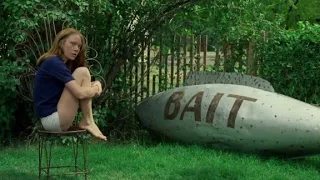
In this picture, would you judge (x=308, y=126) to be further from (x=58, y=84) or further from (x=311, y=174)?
(x=58, y=84)

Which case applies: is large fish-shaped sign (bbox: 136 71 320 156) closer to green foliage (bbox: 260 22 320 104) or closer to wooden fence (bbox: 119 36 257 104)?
wooden fence (bbox: 119 36 257 104)

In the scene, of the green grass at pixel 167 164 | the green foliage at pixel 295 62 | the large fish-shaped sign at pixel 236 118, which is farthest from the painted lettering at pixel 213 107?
the green foliage at pixel 295 62

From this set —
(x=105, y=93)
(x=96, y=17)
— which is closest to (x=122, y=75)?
(x=105, y=93)

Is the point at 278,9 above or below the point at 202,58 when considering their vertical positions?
above

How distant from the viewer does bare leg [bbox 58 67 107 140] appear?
17.0 feet

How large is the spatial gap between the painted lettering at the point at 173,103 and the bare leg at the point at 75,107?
2273 mm

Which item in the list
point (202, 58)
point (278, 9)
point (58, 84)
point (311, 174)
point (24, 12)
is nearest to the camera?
point (58, 84)

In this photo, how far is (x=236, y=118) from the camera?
6809 millimetres

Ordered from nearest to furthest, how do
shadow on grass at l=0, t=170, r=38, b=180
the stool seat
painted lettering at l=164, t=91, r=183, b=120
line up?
1. the stool seat
2. shadow on grass at l=0, t=170, r=38, b=180
3. painted lettering at l=164, t=91, r=183, b=120

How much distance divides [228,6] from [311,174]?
2.93 metres

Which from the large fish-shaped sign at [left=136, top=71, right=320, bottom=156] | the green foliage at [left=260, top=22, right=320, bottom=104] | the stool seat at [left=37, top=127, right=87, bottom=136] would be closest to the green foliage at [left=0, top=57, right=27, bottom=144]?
the large fish-shaped sign at [left=136, top=71, right=320, bottom=156]

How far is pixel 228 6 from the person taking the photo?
8016 millimetres

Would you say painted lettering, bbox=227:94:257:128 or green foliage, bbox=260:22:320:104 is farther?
green foliage, bbox=260:22:320:104

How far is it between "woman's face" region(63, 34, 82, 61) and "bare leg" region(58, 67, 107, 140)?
0.52ft
